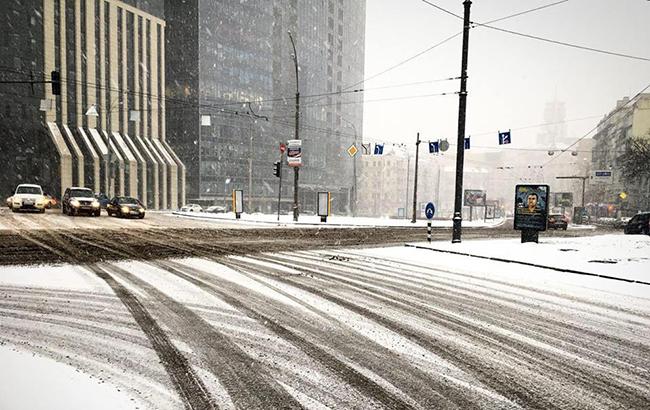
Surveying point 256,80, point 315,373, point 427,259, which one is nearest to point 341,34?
point 256,80

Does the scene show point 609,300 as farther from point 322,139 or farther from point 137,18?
point 322,139

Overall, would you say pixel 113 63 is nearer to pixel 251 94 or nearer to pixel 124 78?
pixel 124 78

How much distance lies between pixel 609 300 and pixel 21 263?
1163 centimetres

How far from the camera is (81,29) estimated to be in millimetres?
46000

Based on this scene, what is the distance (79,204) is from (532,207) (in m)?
24.3

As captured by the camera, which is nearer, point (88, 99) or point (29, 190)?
point (29, 190)

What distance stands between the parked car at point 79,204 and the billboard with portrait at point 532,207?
23272 mm

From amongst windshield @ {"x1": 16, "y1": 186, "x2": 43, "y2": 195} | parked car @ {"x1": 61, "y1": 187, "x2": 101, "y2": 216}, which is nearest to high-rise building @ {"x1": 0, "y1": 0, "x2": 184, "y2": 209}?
windshield @ {"x1": 16, "y1": 186, "x2": 43, "y2": 195}

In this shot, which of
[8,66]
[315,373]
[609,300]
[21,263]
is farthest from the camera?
[8,66]

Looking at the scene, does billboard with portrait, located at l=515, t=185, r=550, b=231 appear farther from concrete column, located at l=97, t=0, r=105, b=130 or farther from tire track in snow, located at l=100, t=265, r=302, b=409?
concrete column, located at l=97, t=0, r=105, b=130

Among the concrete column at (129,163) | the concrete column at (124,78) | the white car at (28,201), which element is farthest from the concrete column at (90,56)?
the white car at (28,201)

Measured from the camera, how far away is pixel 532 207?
14961mm

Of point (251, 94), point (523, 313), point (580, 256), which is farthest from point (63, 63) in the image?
point (523, 313)

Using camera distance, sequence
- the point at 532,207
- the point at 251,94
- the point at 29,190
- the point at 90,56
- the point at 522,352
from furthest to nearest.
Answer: the point at 251,94, the point at 90,56, the point at 29,190, the point at 532,207, the point at 522,352
